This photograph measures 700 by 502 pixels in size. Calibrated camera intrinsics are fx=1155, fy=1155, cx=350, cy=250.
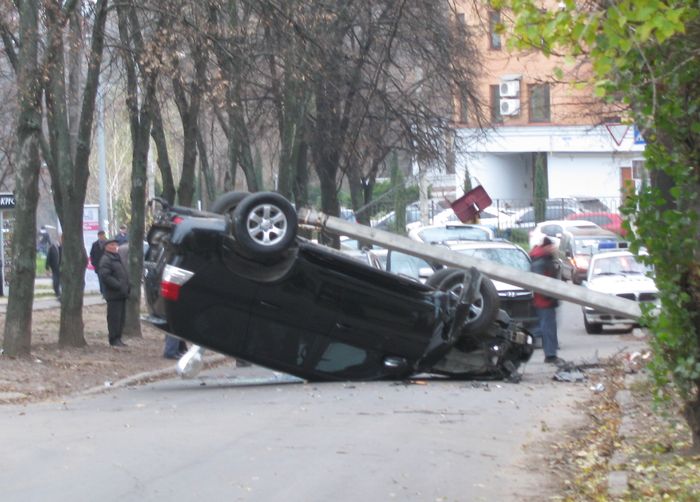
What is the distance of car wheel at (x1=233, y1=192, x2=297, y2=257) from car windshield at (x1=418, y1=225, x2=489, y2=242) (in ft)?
59.5

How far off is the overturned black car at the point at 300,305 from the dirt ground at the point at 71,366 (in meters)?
1.98

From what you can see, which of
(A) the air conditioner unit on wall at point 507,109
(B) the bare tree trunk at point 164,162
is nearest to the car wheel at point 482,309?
(B) the bare tree trunk at point 164,162

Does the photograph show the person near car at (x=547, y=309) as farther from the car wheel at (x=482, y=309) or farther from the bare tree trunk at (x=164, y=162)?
the bare tree trunk at (x=164, y=162)

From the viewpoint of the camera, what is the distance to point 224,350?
12680mm

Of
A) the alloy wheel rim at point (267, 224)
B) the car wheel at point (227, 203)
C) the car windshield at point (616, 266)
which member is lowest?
the car windshield at point (616, 266)

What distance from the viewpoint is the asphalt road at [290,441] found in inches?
312

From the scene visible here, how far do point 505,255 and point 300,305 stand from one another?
29.4 feet

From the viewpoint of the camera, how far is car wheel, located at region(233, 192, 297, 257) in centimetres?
1224

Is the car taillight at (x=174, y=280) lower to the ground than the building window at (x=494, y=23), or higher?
lower

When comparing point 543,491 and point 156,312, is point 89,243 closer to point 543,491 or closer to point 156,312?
point 156,312

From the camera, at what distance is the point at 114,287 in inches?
690

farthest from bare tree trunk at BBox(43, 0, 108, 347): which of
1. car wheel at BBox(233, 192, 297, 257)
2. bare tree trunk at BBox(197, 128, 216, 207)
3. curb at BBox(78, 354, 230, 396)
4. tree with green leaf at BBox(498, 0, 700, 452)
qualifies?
tree with green leaf at BBox(498, 0, 700, 452)

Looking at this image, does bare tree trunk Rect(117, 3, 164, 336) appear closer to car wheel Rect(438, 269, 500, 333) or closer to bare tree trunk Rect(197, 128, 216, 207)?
car wheel Rect(438, 269, 500, 333)

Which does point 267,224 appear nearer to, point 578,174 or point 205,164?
point 205,164
